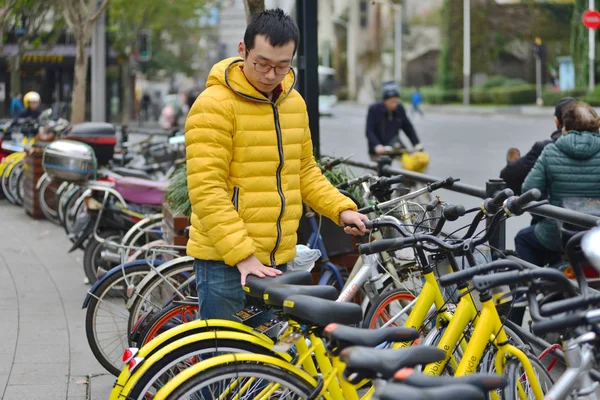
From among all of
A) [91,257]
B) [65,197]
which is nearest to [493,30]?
[65,197]

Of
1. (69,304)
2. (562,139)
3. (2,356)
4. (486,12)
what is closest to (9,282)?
(69,304)

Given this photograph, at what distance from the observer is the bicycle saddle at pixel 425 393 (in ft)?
8.33

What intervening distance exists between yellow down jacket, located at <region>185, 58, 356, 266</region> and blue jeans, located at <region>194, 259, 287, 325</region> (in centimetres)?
6

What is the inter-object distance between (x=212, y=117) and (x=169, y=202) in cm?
348

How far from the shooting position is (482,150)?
86.9 feet

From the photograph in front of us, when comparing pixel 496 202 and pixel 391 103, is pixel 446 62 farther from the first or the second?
pixel 496 202

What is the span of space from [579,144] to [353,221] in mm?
2738

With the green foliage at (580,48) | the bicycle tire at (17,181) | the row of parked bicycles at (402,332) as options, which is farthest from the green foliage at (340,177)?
the green foliage at (580,48)

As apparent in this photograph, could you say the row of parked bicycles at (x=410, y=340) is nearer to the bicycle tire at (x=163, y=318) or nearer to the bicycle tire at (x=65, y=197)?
the bicycle tire at (x=163, y=318)

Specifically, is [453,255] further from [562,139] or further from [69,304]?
[69,304]

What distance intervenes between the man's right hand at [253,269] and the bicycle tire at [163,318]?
1159mm

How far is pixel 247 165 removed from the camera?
393 centimetres

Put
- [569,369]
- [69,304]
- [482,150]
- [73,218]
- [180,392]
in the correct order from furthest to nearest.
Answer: [482,150] < [73,218] < [69,304] < [180,392] < [569,369]

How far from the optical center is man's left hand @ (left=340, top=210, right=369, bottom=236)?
13.9 feet
